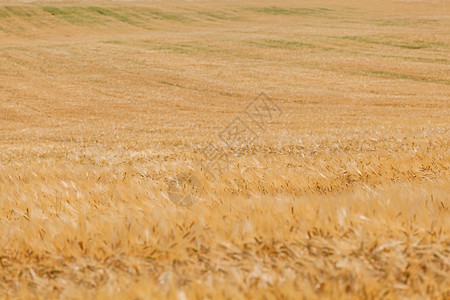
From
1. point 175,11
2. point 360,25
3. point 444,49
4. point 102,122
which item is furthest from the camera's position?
point 175,11

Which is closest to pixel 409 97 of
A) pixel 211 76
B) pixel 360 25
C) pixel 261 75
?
pixel 261 75

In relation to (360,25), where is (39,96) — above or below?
below

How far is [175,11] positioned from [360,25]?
A: 97.1ft

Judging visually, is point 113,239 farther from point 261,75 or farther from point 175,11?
point 175,11

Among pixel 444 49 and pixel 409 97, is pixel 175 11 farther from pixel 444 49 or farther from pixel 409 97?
pixel 409 97

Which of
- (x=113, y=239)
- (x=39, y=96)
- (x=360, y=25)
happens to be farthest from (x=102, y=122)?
(x=360, y=25)

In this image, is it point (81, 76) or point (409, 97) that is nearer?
point (409, 97)

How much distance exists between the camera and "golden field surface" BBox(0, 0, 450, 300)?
1.34 metres

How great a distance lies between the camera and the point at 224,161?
4.55 meters

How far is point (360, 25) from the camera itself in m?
58.1

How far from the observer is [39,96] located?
27875mm

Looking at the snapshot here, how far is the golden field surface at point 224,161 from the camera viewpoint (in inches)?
52.7

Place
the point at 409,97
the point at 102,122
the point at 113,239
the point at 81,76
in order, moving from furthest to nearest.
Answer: the point at 81,76, the point at 409,97, the point at 102,122, the point at 113,239

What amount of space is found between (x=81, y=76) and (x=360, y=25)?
3917 cm
